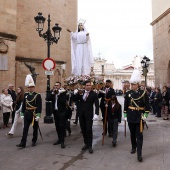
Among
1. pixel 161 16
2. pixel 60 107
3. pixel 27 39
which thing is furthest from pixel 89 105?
pixel 161 16

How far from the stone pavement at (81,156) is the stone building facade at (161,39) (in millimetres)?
11842

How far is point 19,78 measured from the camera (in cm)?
1778

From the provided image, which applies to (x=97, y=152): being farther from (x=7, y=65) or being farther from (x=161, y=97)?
(x=7, y=65)

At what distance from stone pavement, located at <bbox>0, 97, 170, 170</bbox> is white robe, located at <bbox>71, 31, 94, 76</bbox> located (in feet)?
10.1

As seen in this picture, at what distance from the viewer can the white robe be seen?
9188mm

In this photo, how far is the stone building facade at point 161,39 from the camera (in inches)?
693

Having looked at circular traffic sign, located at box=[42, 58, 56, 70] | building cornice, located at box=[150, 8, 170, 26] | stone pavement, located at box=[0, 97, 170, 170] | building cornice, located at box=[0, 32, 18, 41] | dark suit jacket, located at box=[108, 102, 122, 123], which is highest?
building cornice, located at box=[150, 8, 170, 26]

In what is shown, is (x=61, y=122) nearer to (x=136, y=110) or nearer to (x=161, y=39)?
(x=136, y=110)

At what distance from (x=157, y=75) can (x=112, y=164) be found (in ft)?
53.5

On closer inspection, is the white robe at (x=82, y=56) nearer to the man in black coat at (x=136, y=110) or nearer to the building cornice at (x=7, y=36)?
the man in black coat at (x=136, y=110)

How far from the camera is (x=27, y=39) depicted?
61.9 ft

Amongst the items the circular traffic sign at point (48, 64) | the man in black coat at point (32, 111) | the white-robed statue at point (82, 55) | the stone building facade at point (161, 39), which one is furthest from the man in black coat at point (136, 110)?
the stone building facade at point (161, 39)

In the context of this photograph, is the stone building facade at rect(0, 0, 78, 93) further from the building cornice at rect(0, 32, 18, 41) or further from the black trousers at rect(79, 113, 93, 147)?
the black trousers at rect(79, 113, 93, 147)

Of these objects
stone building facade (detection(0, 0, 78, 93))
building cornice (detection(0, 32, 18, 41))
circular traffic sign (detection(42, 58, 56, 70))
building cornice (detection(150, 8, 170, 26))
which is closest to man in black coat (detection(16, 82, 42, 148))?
circular traffic sign (detection(42, 58, 56, 70))
